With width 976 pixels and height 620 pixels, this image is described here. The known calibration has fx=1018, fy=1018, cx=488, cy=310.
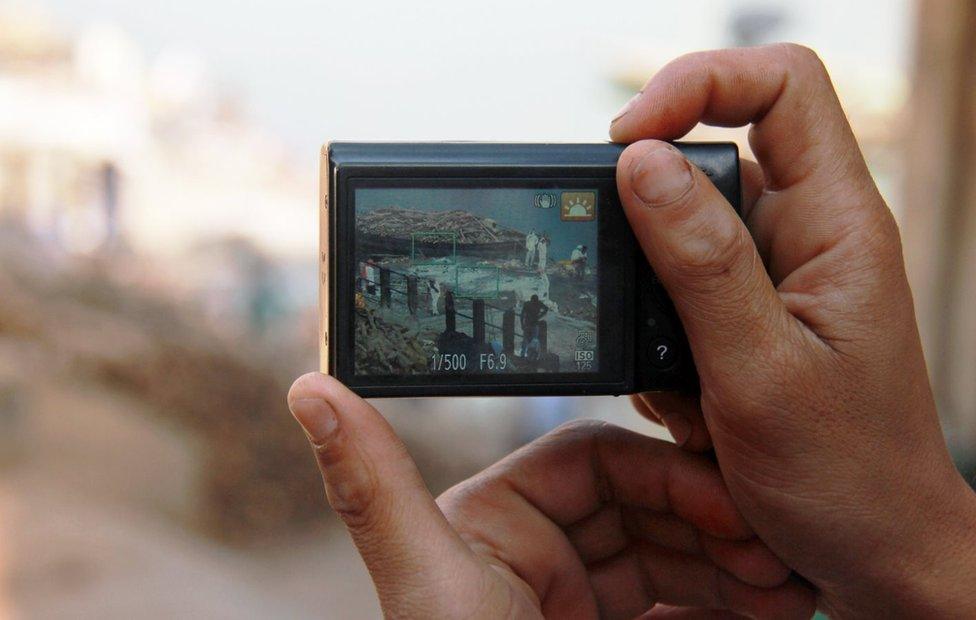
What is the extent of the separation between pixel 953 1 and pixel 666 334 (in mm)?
2945

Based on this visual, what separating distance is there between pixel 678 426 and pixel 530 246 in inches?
10.5

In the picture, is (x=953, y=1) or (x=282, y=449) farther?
(x=282, y=449)

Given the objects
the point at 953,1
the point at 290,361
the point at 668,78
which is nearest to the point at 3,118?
the point at 290,361

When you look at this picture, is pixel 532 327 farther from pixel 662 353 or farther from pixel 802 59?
pixel 802 59

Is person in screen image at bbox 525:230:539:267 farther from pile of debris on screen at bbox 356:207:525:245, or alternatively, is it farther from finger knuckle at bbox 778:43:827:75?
finger knuckle at bbox 778:43:827:75

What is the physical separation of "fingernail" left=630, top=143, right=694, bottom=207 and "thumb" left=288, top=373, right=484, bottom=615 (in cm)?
27

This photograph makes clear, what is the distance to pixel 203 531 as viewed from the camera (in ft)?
12.0

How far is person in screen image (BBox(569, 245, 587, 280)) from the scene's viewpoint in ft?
2.83

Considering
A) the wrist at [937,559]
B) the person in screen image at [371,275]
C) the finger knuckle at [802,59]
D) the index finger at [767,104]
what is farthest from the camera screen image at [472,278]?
the wrist at [937,559]

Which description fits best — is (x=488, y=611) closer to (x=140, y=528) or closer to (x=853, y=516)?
(x=853, y=516)

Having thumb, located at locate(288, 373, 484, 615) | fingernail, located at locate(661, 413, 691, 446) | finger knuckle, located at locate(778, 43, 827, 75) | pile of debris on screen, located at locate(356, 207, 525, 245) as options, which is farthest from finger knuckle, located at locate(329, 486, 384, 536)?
finger knuckle, located at locate(778, 43, 827, 75)

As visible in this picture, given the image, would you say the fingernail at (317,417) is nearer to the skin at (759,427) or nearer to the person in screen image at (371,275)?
the skin at (759,427)

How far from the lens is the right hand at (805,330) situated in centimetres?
78

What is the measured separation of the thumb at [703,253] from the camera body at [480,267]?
0.07m
